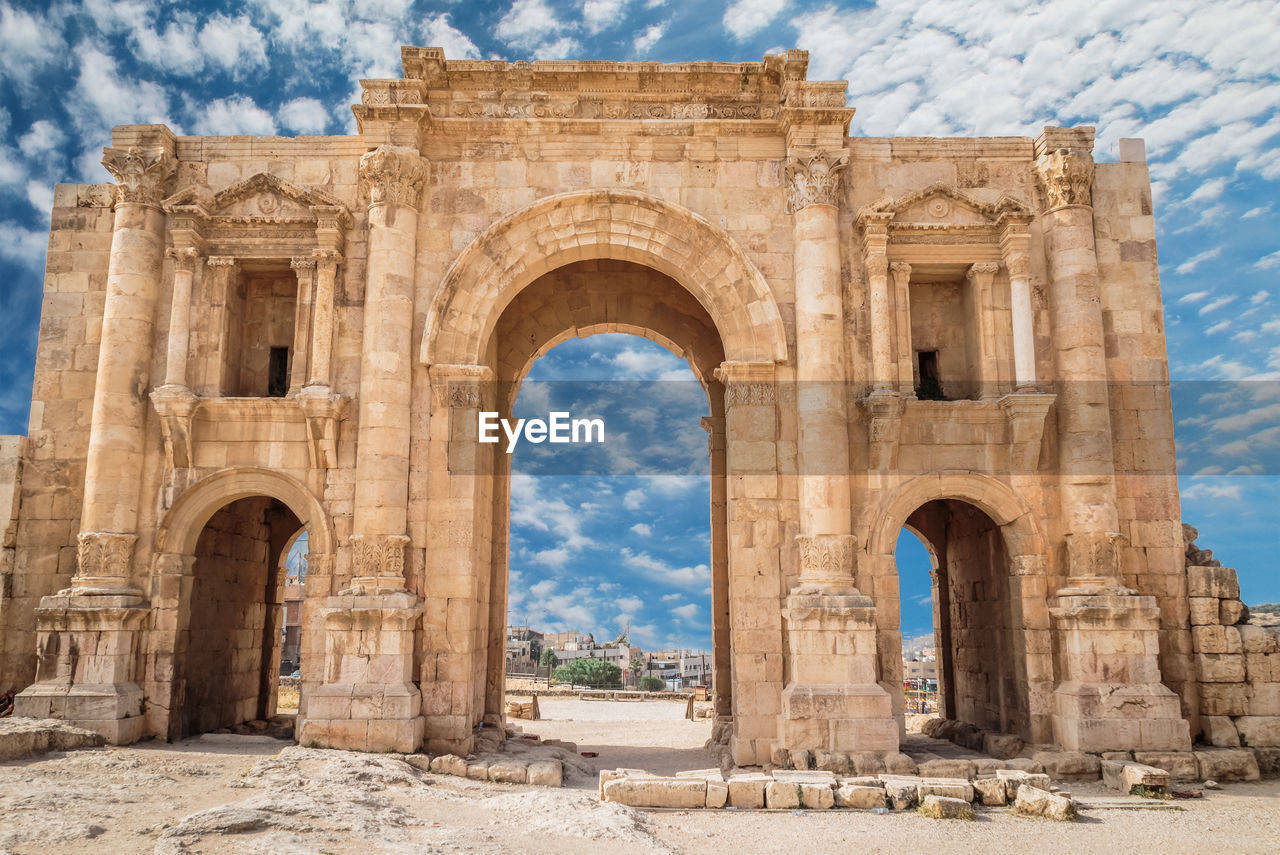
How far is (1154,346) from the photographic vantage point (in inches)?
541

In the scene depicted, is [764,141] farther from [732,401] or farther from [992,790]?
[992,790]

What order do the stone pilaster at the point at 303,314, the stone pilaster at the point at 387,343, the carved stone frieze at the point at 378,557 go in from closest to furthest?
the carved stone frieze at the point at 378,557
the stone pilaster at the point at 387,343
the stone pilaster at the point at 303,314

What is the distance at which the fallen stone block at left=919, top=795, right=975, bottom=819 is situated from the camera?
9.69 meters

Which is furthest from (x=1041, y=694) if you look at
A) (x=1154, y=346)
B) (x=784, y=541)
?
(x=1154, y=346)

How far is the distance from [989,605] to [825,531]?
417 cm

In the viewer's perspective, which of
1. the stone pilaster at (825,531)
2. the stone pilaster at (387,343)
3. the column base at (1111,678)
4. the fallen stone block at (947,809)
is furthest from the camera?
the stone pilaster at (387,343)

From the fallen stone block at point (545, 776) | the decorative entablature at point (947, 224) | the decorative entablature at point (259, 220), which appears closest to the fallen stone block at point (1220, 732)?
the decorative entablature at point (947, 224)

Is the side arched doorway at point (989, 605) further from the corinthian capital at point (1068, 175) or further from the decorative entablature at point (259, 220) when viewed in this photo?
the decorative entablature at point (259, 220)

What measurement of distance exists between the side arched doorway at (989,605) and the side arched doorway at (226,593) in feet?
25.4

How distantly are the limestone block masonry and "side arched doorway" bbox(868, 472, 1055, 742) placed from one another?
0.07 m

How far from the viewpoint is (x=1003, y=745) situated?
510 inches

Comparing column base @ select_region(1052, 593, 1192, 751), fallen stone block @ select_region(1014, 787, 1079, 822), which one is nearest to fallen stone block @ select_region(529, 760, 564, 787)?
fallen stone block @ select_region(1014, 787, 1079, 822)

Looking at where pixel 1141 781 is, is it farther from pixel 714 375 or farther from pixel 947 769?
pixel 714 375

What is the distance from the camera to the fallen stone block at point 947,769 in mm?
11438
